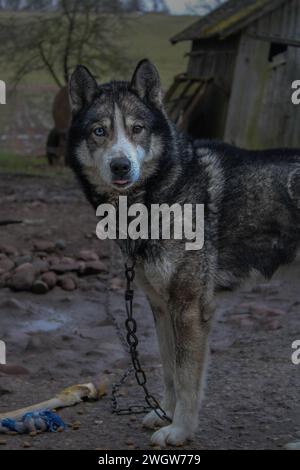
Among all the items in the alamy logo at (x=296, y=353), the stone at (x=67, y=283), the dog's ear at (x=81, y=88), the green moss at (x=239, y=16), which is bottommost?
the alamy logo at (x=296, y=353)

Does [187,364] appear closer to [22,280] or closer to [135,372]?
[135,372]

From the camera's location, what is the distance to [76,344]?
7.83m

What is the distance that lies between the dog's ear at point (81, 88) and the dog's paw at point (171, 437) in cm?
217

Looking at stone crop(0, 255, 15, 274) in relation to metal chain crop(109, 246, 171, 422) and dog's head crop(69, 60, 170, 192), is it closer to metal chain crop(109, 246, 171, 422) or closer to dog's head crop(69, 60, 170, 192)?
metal chain crop(109, 246, 171, 422)

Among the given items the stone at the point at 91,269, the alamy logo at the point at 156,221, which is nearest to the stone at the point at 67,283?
the stone at the point at 91,269

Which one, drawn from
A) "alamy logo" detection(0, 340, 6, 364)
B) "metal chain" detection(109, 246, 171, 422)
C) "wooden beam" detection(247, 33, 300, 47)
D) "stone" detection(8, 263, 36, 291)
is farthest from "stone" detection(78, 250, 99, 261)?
"wooden beam" detection(247, 33, 300, 47)

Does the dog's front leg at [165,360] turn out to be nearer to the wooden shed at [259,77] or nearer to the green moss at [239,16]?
the wooden shed at [259,77]

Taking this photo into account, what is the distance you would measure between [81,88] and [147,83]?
17.2 inches

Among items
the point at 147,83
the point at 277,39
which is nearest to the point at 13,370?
the point at 147,83

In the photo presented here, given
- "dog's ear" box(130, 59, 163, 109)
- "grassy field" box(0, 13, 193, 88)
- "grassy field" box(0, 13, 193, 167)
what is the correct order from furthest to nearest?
"grassy field" box(0, 13, 193, 167) → "grassy field" box(0, 13, 193, 88) → "dog's ear" box(130, 59, 163, 109)

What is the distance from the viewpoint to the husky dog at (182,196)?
4.82 m

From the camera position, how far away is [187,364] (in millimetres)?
4859

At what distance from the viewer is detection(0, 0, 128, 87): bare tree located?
2233 centimetres

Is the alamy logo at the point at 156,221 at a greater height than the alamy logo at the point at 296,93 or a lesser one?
lesser
